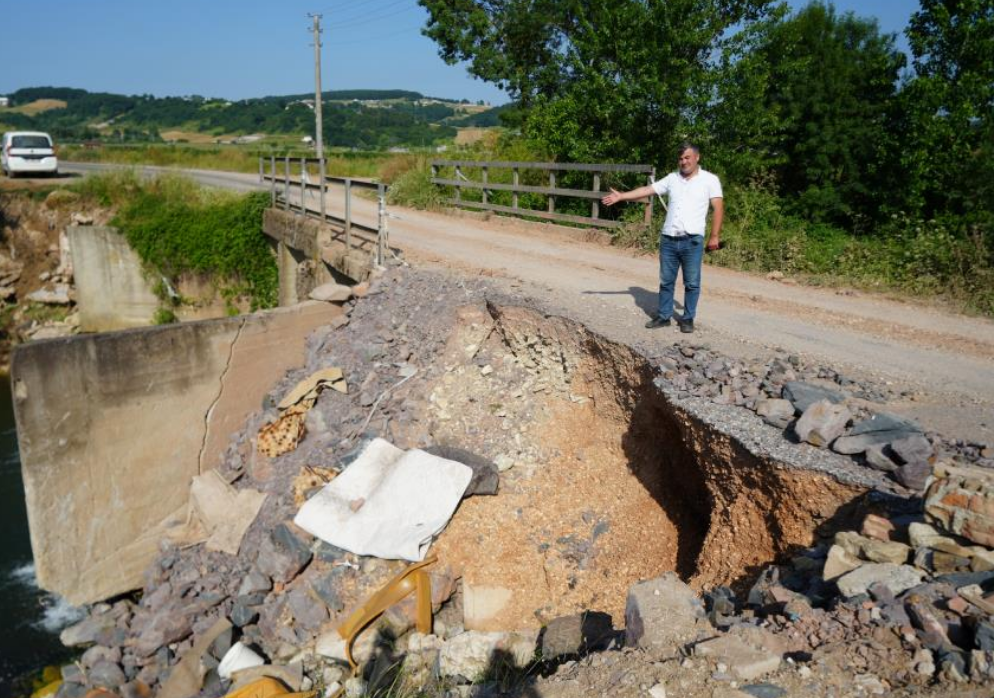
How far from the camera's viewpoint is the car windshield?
2191 cm

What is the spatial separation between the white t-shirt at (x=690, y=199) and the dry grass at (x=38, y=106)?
424 ft

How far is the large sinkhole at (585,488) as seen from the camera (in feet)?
16.6

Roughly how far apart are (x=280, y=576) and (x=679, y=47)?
11.3 meters

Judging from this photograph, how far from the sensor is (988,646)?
2838 millimetres

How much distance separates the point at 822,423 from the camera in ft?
15.4

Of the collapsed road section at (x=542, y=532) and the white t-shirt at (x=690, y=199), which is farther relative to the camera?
the white t-shirt at (x=690, y=199)

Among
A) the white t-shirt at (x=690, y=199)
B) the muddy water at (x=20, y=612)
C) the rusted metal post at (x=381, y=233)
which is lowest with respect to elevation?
the muddy water at (x=20, y=612)

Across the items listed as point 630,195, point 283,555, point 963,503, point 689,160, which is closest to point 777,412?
point 963,503

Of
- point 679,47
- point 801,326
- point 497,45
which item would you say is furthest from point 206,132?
point 801,326

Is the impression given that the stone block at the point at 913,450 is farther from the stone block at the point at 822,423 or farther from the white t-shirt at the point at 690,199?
the white t-shirt at the point at 690,199

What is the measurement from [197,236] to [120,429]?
8.45 m

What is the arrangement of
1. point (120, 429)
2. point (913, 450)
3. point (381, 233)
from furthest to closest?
point (381, 233), point (120, 429), point (913, 450)

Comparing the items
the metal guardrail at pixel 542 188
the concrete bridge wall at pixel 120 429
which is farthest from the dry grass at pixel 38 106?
the concrete bridge wall at pixel 120 429

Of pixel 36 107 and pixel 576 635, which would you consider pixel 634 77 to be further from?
pixel 36 107
